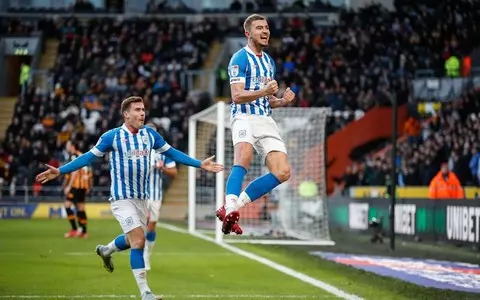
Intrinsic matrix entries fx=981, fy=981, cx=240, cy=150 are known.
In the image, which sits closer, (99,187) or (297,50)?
(99,187)

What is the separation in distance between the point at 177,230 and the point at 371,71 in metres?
14.5

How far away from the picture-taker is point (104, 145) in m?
10.3

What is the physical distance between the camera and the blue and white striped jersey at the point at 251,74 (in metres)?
9.69

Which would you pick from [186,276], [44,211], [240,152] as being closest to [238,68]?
[240,152]

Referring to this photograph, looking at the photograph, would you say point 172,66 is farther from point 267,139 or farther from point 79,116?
point 267,139

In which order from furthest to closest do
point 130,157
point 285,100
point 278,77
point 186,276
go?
point 278,77 < point 186,276 < point 130,157 < point 285,100

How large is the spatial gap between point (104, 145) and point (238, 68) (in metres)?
1.69

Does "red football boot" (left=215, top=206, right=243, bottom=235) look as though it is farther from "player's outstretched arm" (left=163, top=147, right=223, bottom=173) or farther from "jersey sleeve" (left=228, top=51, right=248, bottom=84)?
"jersey sleeve" (left=228, top=51, right=248, bottom=84)

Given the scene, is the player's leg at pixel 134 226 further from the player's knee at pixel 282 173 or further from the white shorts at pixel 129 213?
the player's knee at pixel 282 173

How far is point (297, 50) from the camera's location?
4225 cm

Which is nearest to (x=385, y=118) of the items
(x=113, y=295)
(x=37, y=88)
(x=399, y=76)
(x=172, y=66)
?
(x=399, y=76)

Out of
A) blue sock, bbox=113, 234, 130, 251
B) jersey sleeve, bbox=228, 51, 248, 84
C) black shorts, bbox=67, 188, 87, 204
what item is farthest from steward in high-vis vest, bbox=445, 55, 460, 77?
jersey sleeve, bbox=228, 51, 248, 84

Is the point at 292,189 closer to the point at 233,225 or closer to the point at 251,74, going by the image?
the point at 251,74

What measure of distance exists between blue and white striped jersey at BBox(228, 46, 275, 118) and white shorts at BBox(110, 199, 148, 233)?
1468 mm
